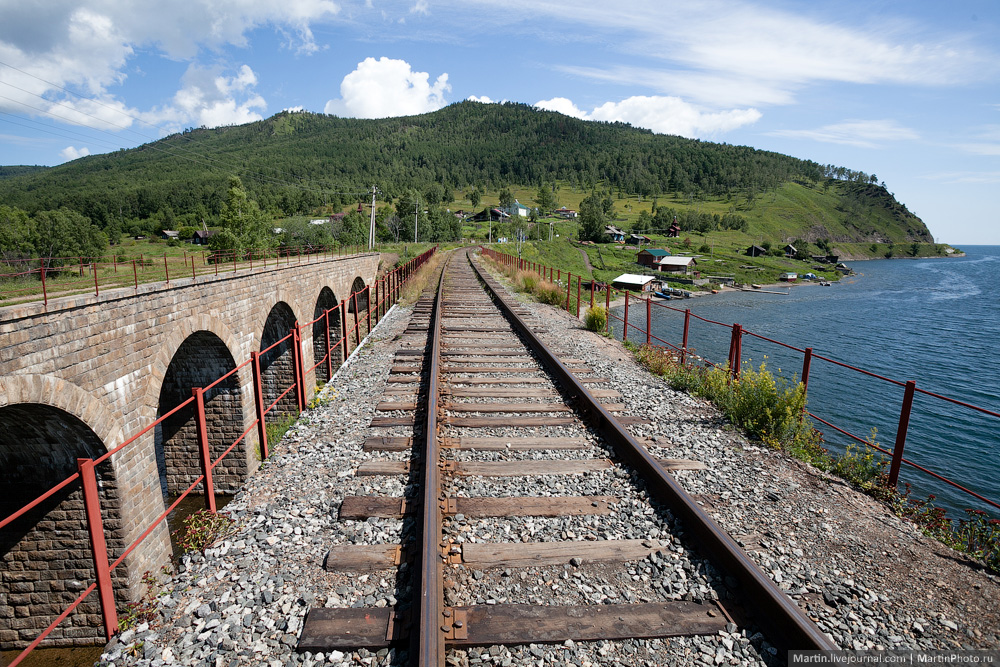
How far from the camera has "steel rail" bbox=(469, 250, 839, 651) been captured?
2723 mm

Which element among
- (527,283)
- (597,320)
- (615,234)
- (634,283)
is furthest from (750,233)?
(597,320)

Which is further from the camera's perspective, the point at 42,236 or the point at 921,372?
the point at 42,236

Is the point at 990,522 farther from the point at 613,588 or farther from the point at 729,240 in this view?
the point at 729,240

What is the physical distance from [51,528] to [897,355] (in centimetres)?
3706

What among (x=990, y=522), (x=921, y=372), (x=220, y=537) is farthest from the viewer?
(x=921, y=372)

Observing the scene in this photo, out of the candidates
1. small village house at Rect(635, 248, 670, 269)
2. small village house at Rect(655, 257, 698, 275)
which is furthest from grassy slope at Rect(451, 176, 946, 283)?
small village house at Rect(655, 257, 698, 275)

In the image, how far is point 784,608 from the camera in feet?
9.20

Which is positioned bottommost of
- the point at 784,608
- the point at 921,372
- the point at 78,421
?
the point at 921,372

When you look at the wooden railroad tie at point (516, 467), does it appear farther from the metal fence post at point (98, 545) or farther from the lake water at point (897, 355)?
the lake water at point (897, 355)

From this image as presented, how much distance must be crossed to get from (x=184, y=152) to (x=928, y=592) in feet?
650

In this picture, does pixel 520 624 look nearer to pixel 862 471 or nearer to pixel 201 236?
pixel 862 471

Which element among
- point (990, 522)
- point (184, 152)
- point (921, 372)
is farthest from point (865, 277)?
point (184, 152)

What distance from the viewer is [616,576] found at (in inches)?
132

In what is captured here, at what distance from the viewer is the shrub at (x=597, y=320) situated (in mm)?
12484
